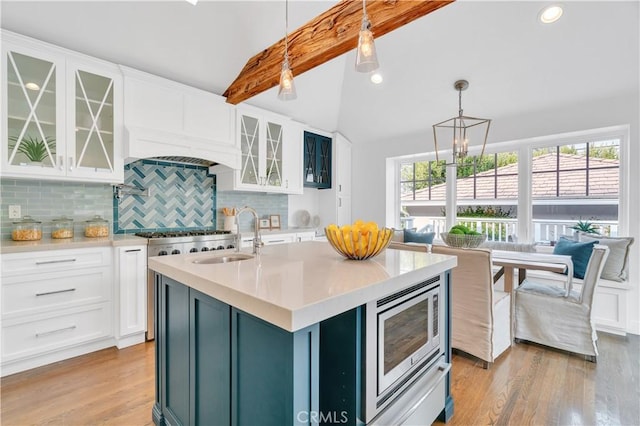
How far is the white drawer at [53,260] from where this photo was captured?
2078mm

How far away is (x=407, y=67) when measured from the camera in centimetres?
344

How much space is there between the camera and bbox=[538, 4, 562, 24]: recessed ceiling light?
2.45 m

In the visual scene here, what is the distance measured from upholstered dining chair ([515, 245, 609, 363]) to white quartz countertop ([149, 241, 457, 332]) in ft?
4.89

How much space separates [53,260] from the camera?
222cm

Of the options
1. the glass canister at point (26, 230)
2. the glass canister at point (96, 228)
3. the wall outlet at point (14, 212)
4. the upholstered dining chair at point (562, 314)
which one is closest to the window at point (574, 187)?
the upholstered dining chair at point (562, 314)

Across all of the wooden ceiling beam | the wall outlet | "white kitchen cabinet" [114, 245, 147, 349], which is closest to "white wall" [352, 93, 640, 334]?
the wooden ceiling beam

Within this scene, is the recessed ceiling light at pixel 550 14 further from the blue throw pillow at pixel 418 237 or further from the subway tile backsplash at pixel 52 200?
the subway tile backsplash at pixel 52 200

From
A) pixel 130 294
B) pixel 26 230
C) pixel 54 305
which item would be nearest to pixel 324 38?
pixel 130 294

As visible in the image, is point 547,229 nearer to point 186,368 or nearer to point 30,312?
point 186,368

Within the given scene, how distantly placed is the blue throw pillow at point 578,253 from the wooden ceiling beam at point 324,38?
252 cm

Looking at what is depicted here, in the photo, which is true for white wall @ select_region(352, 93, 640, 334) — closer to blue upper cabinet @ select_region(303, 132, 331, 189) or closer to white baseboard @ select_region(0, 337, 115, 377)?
blue upper cabinet @ select_region(303, 132, 331, 189)

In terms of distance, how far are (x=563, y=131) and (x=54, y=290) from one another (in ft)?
15.8

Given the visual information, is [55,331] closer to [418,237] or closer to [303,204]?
[303,204]

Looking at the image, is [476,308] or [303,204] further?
[303,204]
